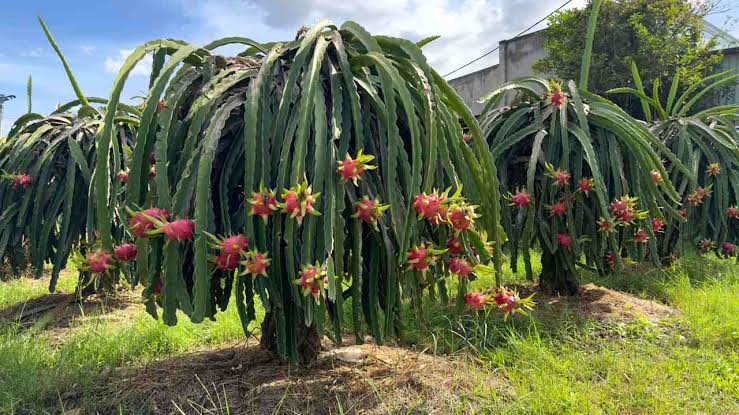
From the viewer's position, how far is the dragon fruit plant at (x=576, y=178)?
11.9 ft

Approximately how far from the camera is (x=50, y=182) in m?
4.16

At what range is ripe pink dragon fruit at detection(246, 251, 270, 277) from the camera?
189 centimetres

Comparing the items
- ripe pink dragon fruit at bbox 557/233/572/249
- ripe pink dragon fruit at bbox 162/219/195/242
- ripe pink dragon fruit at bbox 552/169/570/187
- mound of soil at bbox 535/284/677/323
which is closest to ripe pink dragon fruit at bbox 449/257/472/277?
ripe pink dragon fruit at bbox 162/219/195/242

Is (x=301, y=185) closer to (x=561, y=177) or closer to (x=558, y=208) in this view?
(x=561, y=177)

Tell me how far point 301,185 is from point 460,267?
2.36 ft

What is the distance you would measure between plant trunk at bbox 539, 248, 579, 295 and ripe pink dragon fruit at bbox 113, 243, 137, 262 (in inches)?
121

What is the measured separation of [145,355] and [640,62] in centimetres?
999

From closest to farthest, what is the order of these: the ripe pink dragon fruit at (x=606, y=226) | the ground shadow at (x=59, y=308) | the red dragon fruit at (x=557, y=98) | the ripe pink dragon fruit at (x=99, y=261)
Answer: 1. the ripe pink dragon fruit at (x=99, y=261)
2. the ripe pink dragon fruit at (x=606, y=226)
3. the red dragon fruit at (x=557, y=98)
4. the ground shadow at (x=59, y=308)

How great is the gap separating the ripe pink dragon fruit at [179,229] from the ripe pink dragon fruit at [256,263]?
8.5 inches

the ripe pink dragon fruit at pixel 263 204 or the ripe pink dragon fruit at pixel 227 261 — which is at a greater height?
the ripe pink dragon fruit at pixel 263 204

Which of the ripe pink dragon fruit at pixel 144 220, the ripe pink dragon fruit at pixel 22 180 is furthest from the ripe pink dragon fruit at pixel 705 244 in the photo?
the ripe pink dragon fruit at pixel 22 180

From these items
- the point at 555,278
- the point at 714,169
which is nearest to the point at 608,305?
the point at 555,278

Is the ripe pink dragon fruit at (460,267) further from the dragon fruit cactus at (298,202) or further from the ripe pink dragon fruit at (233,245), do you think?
the ripe pink dragon fruit at (233,245)

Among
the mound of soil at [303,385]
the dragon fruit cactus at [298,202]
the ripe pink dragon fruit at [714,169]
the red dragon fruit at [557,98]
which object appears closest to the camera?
the dragon fruit cactus at [298,202]
